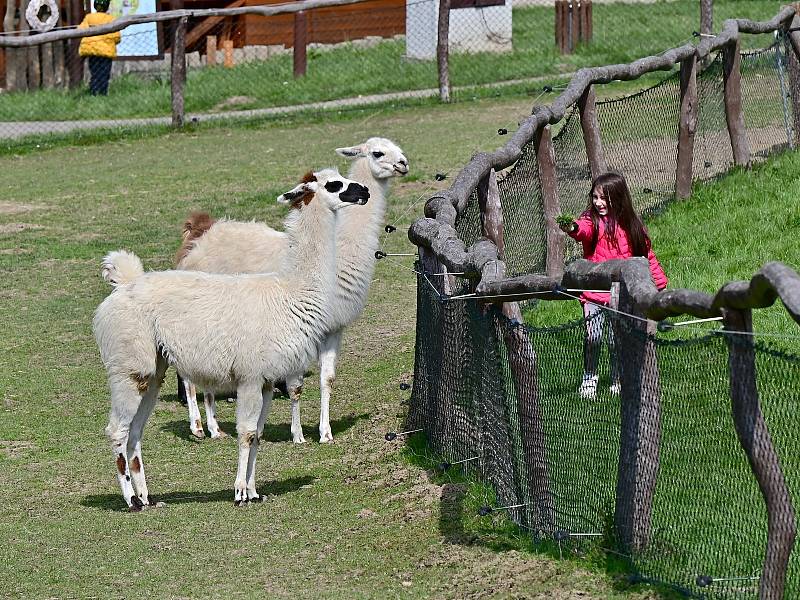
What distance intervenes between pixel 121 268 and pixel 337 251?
1.93 metres

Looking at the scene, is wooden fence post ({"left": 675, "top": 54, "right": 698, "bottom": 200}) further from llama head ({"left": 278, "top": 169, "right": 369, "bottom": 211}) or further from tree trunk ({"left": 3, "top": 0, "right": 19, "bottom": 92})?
tree trunk ({"left": 3, "top": 0, "right": 19, "bottom": 92})

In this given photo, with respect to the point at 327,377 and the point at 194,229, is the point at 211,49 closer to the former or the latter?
the point at 194,229

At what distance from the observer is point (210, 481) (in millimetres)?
7961

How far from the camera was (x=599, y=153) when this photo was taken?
36.4ft

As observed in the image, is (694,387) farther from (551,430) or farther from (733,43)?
(733,43)

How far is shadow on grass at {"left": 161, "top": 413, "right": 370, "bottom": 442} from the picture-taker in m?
8.91

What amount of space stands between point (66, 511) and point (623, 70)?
21.1 feet

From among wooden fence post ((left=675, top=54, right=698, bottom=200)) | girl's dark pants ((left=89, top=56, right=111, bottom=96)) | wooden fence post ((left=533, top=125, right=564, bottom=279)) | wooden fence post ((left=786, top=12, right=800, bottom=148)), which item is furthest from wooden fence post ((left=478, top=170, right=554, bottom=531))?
girl's dark pants ((left=89, top=56, right=111, bottom=96))

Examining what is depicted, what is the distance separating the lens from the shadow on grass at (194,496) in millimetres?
7504

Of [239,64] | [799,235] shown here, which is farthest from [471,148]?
[239,64]

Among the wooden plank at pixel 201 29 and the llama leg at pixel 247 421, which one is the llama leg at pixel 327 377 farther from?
the wooden plank at pixel 201 29

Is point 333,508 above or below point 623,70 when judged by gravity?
below

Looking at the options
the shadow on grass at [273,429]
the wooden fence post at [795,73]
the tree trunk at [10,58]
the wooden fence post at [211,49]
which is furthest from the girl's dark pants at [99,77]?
the shadow on grass at [273,429]

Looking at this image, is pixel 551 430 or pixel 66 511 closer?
pixel 551 430
